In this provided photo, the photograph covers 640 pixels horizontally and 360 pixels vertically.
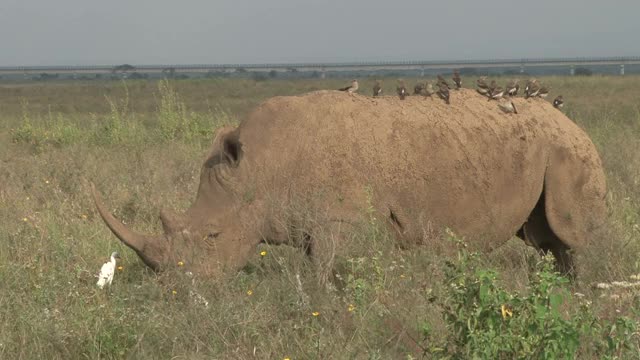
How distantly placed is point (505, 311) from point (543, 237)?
361cm

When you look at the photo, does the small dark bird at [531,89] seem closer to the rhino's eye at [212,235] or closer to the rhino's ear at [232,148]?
the rhino's ear at [232,148]

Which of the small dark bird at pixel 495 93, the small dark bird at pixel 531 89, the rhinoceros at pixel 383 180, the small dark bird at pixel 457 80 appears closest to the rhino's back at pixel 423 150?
the rhinoceros at pixel 383 180

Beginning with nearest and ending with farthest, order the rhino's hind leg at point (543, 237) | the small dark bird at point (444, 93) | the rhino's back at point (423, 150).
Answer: the rhino's back at point (423, 150)
the small dark bird at point (444, 93)
the rhino's hind leg at point (543, 237)

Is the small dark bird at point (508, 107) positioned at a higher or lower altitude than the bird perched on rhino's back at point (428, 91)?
lower

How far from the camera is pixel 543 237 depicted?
8.77 metres

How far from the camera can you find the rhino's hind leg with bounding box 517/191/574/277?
28.3 feet

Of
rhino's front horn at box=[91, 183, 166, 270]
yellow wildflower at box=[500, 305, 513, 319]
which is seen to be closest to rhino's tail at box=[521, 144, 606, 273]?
rhino's front horn at box=[91, 183, 166, 270]

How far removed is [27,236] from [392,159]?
3323 millimetres

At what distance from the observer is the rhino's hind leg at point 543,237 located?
340 inches

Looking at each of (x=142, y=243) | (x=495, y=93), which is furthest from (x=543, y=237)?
(x=142, y=243)

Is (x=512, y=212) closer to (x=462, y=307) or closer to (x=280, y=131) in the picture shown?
(x=280, y=131)

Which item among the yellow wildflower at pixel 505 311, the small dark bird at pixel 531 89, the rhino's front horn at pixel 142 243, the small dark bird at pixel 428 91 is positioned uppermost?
the small dark bird at pixel 428 91

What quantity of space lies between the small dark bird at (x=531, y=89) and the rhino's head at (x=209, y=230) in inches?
112

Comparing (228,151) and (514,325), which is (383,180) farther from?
(514,325)
